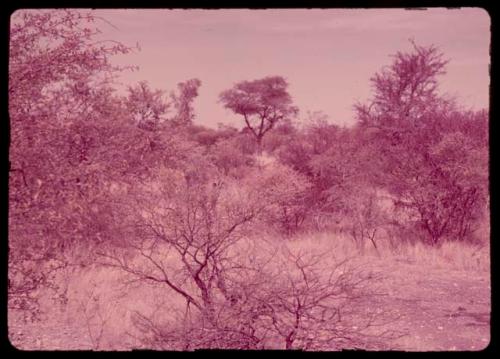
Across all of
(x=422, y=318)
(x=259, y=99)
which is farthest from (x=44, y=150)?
(x=259, y=99)

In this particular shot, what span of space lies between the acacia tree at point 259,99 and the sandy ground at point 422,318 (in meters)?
17.4

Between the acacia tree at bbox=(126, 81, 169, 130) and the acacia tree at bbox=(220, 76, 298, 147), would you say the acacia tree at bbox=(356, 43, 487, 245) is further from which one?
the acacia tree at bbox=(220, 76, 298, 147)

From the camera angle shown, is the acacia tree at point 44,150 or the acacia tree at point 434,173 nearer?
the acacia tree at point 44,150

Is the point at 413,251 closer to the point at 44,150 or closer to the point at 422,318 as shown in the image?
the point at 422,318

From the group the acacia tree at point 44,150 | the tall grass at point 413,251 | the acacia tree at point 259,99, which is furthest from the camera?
the acacia tree at point 259,99

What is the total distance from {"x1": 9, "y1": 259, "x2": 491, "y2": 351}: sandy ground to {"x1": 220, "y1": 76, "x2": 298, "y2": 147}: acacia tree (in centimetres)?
1739

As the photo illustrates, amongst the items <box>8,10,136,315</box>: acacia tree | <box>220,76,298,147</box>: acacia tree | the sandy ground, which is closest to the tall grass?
the sandy ground

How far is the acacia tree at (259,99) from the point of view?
2447 centimetres

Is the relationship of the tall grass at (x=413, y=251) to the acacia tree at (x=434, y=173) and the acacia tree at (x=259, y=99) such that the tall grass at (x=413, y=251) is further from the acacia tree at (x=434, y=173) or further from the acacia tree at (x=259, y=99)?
the acacia tree at (x=259, y=99)

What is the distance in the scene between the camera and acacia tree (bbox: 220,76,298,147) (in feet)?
80.3

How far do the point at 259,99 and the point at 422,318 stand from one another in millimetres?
19663

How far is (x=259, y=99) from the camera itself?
81.0 ft

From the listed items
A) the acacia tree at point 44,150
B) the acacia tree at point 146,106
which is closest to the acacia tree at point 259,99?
the acacia tree at point 146,106
